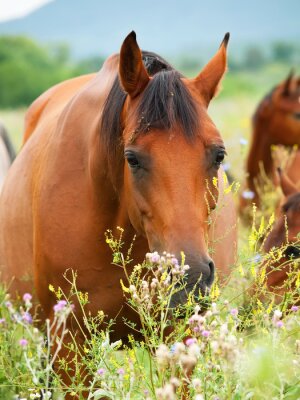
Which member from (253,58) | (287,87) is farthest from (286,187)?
(253,58)

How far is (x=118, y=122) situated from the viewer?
3557 mm

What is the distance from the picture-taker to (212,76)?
11.9 ft

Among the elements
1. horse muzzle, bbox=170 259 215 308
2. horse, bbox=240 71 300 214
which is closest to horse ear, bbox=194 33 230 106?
horse muzzle, bbox=170 259 215 308

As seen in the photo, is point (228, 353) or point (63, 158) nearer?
point (228, 353)

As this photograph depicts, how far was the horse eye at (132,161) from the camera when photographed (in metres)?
3.29

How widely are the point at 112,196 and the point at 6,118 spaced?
15.7 metres

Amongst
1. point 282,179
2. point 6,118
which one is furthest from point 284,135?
point 6,118

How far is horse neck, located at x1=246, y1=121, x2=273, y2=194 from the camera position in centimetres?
928

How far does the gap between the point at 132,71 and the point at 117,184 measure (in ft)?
1.73

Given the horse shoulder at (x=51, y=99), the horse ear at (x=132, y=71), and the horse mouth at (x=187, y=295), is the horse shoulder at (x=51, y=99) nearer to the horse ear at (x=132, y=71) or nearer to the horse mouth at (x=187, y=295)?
the horse ear at (x=132, y=71)

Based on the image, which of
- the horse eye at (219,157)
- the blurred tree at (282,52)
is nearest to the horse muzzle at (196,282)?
the horse eye at (219,157)

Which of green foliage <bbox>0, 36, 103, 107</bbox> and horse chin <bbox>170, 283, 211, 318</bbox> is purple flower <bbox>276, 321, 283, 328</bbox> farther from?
green foliage <bbox>0, 36, 103, 107</bbox>

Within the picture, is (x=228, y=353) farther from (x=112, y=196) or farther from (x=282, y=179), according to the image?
(x=282, y=179)

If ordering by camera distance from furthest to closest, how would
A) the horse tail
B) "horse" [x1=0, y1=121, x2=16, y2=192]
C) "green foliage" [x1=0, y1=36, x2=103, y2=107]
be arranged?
"green foliage" [x1=0, y1=36, x2=103, y2=107], the horse tail, "horse" [x1=0, y1=121, x2=16, y2=192]
